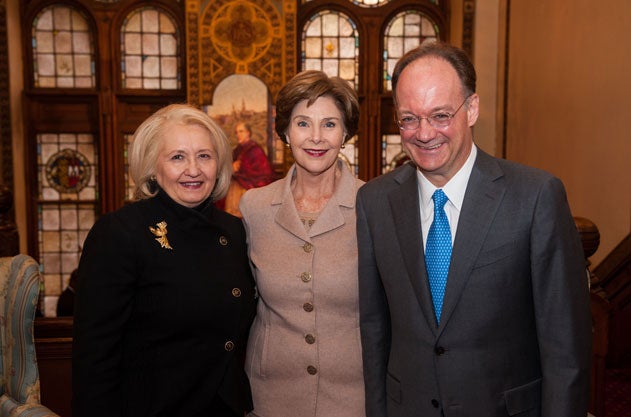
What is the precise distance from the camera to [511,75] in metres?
7.48

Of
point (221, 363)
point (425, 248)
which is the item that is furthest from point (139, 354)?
point (425, 248)

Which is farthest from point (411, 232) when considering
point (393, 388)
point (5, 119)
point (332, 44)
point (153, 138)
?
point (5, 119)

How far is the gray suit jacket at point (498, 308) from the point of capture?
148cm

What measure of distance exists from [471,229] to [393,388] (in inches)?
20.1

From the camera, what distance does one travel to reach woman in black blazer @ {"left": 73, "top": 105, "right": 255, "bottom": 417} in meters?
1.75

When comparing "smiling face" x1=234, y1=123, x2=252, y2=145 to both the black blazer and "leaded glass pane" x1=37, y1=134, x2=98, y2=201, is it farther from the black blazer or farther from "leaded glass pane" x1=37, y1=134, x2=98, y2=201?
the black blazer

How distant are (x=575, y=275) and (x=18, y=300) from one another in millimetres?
1837

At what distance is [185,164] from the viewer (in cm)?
192

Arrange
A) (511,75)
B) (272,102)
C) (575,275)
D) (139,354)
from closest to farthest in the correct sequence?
(575,275) < (139,354) < (511,75) < (272,102)

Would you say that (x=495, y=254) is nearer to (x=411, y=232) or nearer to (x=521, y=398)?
(x=411, y=232)

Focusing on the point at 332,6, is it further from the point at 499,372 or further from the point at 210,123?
the point at 499,372

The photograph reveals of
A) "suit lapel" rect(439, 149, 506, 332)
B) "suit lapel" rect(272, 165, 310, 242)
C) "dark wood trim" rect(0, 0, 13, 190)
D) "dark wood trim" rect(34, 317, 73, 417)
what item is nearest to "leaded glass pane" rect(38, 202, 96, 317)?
"dark wood trim" rect(0, 0, 13, 190)

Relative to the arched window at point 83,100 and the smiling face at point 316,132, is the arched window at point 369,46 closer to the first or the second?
the arched window at point 83,100

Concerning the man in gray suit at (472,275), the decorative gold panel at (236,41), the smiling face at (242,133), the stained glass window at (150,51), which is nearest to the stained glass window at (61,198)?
the stained glass window at (150,51)
